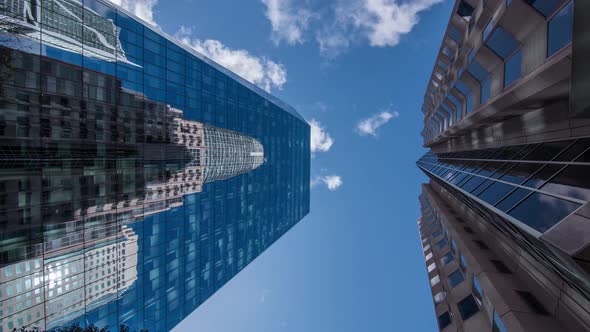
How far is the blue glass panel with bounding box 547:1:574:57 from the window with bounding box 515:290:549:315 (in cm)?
1287

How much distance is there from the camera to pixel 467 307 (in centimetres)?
1819

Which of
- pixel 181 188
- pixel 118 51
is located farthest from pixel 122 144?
pixel 181 188

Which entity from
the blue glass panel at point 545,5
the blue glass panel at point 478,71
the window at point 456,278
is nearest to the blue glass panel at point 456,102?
the blue glass panel at point 478,71

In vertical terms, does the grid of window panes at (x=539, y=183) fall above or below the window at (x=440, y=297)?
above

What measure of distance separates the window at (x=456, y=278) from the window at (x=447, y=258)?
2292 mm

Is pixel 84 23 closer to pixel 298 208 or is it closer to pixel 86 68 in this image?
pixel 86 68

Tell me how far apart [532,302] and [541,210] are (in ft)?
24.6

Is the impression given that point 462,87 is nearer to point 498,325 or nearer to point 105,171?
point 498,325

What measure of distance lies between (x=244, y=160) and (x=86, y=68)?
38.7 m

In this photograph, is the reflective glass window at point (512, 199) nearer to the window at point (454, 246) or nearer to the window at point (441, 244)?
the window at point (454, 246)

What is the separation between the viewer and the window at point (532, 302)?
12.4 m

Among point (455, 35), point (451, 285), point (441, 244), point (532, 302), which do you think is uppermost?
point (455, 35)

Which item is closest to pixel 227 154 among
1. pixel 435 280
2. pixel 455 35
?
pixel 435 280

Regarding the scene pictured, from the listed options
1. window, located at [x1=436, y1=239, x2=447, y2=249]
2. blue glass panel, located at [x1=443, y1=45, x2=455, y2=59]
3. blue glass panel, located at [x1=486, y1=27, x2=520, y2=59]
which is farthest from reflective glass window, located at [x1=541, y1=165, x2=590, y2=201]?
blue glass panel, located at [x1=443, y1=45, x2=455, y2=59]
